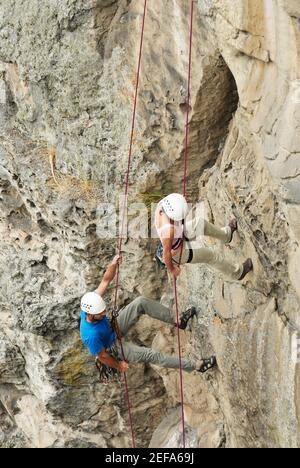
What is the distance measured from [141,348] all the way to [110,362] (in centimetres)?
55

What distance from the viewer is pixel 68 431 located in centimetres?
1180

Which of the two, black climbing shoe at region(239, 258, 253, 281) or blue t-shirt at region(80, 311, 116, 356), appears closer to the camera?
black climbing shoe at region(239, 258, 253, 281)

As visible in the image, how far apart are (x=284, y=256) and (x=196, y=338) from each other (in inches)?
108

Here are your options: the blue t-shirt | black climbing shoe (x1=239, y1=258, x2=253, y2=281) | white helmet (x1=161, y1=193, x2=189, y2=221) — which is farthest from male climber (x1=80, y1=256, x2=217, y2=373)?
black climbing shoe (x1=239, y1=258, x2=253, y2=281)

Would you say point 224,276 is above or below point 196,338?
above

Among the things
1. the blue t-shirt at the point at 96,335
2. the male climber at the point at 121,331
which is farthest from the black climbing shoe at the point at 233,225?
the blue t-shirt at the point at 96,335

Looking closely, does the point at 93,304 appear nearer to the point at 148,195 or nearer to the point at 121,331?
the point at 121,331

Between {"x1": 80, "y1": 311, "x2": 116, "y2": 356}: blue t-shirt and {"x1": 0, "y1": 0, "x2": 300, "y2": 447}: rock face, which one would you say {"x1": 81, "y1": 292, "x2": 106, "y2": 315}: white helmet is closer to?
{"x1": 80, "y1": 311, "x2": 116, "y2": 356}: blue t-shirt

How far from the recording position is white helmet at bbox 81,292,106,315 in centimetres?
845

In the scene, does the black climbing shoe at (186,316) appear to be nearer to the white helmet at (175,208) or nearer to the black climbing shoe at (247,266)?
the black climbing shoe at (247,266)

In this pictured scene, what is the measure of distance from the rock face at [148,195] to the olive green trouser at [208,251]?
0.20m

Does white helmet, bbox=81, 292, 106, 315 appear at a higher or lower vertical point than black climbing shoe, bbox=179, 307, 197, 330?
higher

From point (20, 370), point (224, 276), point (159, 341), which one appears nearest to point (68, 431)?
point (20, 370)

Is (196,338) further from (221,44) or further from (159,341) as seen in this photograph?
(221,44)
